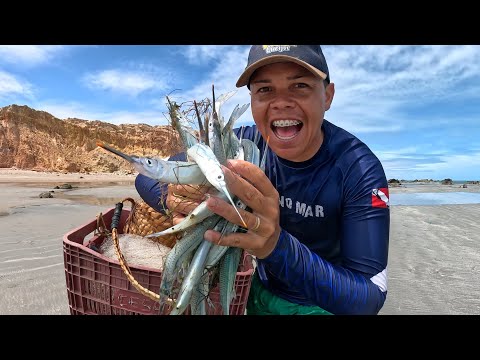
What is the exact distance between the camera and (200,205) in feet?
4.59

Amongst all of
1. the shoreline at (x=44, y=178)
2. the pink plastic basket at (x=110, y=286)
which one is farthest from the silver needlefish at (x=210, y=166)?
the shoreline at (x=44, y=178)

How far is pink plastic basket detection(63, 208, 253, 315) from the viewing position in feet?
6.73

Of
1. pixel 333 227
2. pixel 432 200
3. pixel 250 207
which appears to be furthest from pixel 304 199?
pixel 432 200

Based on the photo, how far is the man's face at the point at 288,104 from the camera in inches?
87.5

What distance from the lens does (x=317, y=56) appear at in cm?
222

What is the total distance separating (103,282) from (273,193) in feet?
4.34

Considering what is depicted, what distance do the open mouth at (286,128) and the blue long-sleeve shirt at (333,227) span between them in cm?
30

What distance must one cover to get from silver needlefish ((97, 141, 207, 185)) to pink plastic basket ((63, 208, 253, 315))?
783mm

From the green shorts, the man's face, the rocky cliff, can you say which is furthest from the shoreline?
the man's face

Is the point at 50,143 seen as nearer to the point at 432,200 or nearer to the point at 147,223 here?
the point at 432,200

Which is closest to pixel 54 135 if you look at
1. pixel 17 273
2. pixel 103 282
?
pixel 17 273

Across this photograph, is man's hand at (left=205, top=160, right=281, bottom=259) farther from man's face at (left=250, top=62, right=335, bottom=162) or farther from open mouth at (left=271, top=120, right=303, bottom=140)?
open mouth at (left=271, top=120, right=303, bottom=140)

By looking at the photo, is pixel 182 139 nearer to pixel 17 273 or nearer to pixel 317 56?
pixel 317 56

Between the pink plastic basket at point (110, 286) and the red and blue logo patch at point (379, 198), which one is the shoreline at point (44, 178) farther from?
the red and blue logo patch at point (379, 198)
